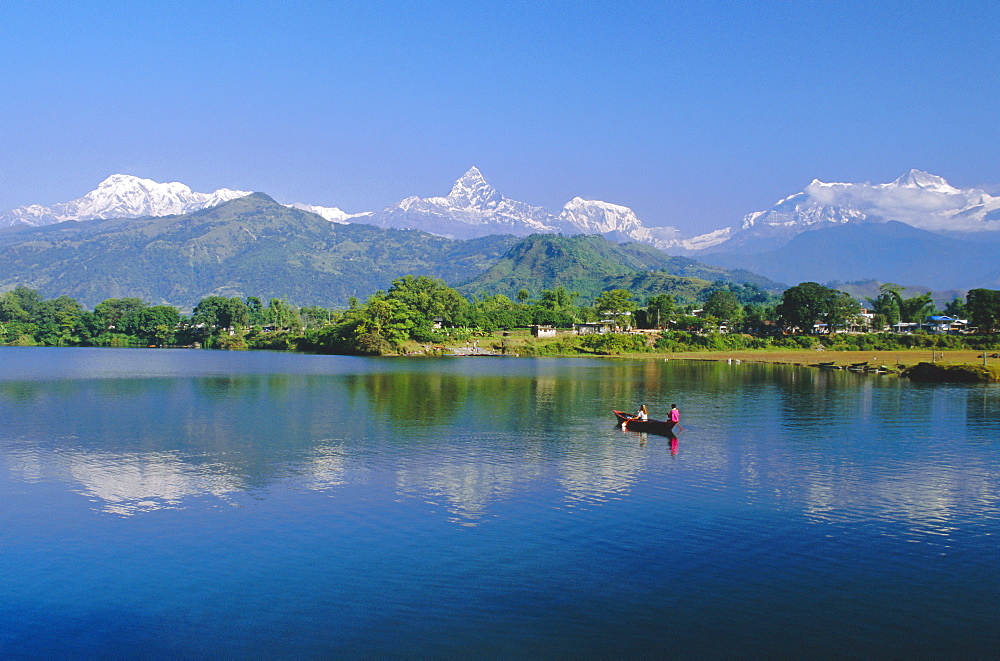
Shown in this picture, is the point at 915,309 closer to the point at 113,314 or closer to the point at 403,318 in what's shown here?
the point at 403,318

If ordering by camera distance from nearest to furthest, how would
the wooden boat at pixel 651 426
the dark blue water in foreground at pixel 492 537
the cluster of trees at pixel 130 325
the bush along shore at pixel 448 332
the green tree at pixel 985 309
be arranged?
the dark blue water in foreground at pixel 492 537, the wooden boat at pixel 651 426, the green tree at pixel 985 309, the bush along shore at pixel 448 332, the cluster of trees at pixel 130 325

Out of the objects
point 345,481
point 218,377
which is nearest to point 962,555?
point 345,481

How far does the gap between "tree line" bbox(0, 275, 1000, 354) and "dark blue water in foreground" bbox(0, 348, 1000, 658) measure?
270ft

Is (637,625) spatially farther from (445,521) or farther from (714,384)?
(714,384)

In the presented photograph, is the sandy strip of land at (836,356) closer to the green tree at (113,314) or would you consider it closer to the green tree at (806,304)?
the green tree at (806,304)

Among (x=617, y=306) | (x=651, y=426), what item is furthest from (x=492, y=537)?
(x=617, y=306)

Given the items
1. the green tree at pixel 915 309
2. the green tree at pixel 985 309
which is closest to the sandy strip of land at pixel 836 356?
the green tree at pixel 985 309

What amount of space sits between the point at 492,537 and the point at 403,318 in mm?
102843

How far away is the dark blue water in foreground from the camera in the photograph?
1374cm

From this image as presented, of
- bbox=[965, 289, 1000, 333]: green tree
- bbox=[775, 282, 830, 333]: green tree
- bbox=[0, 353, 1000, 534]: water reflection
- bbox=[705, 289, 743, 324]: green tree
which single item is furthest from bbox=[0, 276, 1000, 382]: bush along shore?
bbox=[0, 353, 1000, 534]: water reflection

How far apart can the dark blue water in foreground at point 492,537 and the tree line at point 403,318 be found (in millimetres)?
82332

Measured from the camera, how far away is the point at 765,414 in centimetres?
4319

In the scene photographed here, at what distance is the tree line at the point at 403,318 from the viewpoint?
121m

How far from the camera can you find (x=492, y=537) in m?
18.9
